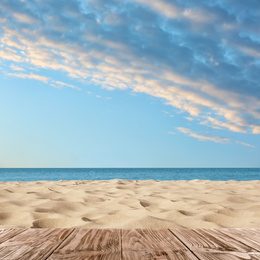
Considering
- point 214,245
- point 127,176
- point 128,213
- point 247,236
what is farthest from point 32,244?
point 127,176

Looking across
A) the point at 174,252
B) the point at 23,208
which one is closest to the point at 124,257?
the point at 174,252

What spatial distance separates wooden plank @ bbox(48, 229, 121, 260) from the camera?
42.1 inches

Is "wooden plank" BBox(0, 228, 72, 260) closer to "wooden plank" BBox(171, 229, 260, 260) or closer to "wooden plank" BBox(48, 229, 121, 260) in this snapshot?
"wooden plank" BBox(48, 229, 121, 260)

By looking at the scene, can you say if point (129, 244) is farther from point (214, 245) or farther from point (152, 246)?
point (214, 245)

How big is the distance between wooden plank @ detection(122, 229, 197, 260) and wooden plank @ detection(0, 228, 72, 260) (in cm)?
31

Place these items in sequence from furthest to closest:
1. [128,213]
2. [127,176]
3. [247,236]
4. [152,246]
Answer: [127,176], [128,213], [247,236], [152,246]

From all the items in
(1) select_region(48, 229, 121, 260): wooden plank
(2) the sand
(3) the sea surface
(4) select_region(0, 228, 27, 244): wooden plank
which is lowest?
(3) the sea surface

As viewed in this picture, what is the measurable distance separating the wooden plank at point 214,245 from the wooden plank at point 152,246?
0.05 m

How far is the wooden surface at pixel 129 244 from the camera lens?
108cm

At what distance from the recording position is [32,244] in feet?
4.03

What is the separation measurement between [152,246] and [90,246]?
26 centimetres

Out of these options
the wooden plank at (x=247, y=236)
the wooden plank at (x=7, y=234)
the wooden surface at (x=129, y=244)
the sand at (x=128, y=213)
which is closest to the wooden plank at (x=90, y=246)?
the wooden surface at (x=129, y=244)

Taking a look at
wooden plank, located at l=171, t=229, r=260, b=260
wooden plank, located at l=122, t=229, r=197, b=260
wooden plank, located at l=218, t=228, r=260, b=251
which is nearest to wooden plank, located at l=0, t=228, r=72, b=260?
Answer: wooden plank, located at l=122, t=229, r=197, b=260

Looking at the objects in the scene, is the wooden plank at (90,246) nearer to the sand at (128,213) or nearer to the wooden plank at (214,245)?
the wooden plank at (214,245)
